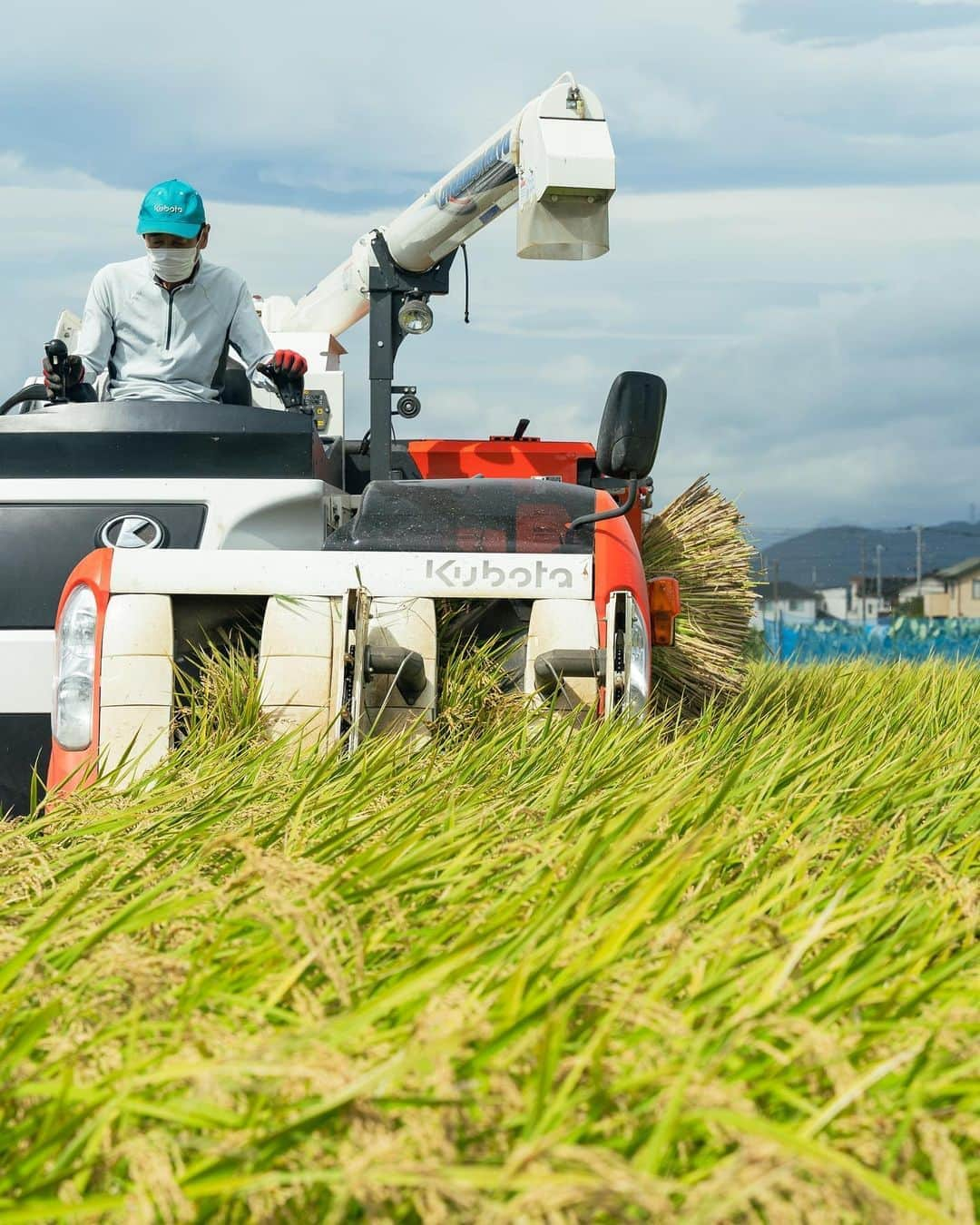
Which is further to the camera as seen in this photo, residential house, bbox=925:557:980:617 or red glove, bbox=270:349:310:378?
residential house, bbox=925:557:980:617

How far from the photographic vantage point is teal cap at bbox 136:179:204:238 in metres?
5.42

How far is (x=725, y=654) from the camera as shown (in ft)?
22.0

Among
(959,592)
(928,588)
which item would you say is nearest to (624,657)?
(959,592)

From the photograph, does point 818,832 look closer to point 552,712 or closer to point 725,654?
point 552,712

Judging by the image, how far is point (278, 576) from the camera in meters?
4.33

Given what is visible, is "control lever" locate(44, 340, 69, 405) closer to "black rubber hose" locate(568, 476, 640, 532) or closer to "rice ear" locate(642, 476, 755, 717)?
"black rubber hose" locate(568, 476, 640, 532)

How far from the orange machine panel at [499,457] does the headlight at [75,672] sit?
2749mm

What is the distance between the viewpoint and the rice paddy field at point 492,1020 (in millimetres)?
1506

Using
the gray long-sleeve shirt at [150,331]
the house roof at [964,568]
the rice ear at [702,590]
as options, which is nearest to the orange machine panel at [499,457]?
the rice ear at [702,590]

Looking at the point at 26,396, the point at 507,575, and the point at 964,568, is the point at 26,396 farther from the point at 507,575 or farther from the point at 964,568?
the point at 964,568

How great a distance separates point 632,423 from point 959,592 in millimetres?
75450

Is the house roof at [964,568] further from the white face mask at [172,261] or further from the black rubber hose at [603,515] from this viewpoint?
the black rubber hose at [603,515]

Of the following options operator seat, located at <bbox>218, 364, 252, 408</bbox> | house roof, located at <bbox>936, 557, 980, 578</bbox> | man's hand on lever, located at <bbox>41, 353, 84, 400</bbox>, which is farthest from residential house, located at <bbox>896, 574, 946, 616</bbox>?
man's hand on lever, located at <bbox>41, 353, 84, 400</bbox>

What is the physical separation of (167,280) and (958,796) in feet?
11.6
